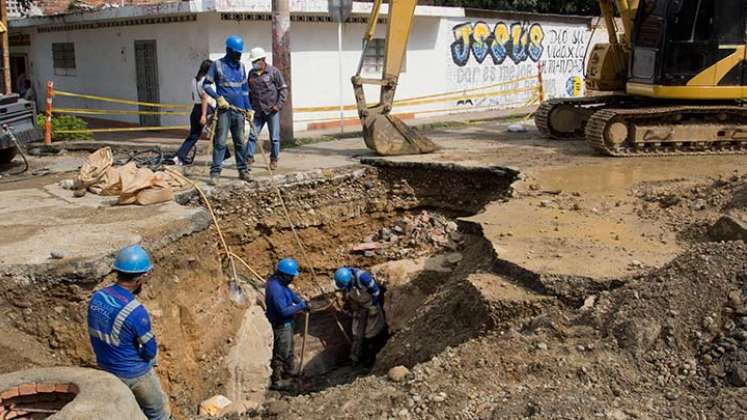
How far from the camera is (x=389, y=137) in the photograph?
12297 mm

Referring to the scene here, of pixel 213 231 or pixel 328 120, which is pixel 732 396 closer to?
pixel 213 231

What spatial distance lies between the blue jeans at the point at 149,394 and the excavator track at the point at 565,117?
10732mm

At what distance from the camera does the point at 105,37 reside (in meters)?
18.8

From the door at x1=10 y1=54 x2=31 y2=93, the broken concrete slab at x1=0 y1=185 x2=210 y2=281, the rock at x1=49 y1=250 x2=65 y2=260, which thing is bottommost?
the broken concrete slab at x1=0 y1=185 x2=210 y2=281

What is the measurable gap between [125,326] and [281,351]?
4.14m

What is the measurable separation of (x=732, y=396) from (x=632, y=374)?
0.67 metres

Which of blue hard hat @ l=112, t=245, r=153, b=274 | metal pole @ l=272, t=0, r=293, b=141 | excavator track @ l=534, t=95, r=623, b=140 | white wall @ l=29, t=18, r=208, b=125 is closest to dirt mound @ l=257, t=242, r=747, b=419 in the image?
blue hard hat @ l=112, t=245, r=153, b=274

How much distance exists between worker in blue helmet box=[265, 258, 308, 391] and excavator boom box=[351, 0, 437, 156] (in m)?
3.77

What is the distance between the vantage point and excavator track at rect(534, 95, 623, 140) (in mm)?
14296

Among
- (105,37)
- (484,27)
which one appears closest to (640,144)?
(484,27)

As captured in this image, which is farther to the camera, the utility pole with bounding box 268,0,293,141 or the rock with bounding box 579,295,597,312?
the utility pole with bounding box 268,0,293,141

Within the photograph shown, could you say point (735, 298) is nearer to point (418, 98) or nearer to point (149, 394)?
point (149, 394)

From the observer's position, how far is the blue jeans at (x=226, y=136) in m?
9.88

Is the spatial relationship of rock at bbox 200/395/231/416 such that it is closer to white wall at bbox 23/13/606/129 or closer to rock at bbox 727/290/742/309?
rock at bbox 727/290/742/309
